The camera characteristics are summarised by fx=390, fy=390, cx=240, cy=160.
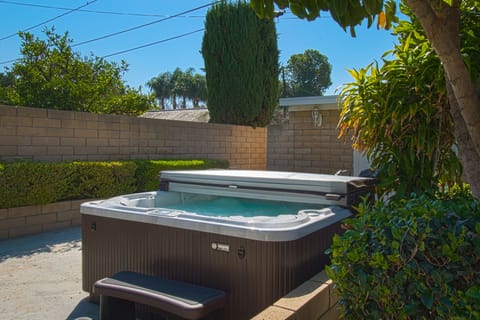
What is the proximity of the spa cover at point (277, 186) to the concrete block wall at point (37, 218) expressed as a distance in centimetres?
243

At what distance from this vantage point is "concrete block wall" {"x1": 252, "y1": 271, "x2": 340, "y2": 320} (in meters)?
1.83

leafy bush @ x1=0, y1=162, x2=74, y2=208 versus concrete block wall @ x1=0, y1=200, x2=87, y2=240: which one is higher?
leafy bush @ x1=0, y1=162, x2=74, y2=208

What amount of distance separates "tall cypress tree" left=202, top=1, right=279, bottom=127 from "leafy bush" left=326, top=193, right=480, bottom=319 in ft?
32.3

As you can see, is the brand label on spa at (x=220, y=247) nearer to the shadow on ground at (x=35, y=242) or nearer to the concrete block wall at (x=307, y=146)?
the shadow on ground at (x=35, y=242)

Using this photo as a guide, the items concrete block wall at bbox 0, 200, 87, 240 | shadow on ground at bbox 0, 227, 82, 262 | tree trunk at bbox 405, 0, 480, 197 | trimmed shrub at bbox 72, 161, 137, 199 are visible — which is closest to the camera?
tree trunk at bbox 405, 0, 480, 197

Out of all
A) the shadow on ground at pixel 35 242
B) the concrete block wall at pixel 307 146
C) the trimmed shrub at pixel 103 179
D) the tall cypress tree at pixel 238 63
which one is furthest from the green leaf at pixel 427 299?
the tall cypress tree at pixel 238 63

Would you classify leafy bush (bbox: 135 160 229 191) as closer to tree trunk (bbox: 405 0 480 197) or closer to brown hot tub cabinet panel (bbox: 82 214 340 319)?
brown hot tub cabinet panel (bbox: 82 214 340 319)

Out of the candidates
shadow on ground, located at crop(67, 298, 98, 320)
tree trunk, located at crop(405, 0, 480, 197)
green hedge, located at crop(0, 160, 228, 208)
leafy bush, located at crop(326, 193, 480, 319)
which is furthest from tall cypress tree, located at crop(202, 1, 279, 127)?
leafy bush, located at crop(326, 193, 480, 319)

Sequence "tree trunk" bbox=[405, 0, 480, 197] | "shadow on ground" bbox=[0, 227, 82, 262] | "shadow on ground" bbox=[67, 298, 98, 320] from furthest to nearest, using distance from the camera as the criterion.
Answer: "shadow on ground" bbox=[0, 227, 82, 262], "shadow on ground" bbox=[67, 298, 98, 320], "tree trunk" bbox=[405, 0, 480, 197]

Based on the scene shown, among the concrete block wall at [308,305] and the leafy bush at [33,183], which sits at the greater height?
the leafy bush at [33,183]

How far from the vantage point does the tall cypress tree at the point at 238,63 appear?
1138 centimetres

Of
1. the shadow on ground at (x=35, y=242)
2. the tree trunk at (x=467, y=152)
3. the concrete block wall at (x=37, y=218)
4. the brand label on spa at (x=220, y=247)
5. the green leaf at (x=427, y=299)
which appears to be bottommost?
the shadow on ground at (x=35, y=242)

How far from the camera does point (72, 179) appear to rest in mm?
6176

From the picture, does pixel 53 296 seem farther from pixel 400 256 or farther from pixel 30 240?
pixel 400 256
